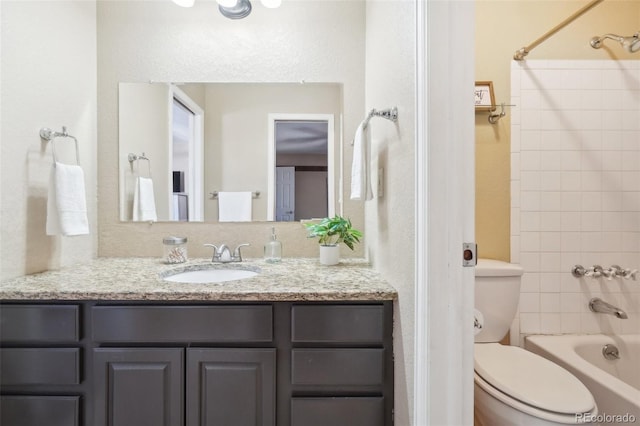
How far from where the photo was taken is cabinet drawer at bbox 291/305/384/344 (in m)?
1.01

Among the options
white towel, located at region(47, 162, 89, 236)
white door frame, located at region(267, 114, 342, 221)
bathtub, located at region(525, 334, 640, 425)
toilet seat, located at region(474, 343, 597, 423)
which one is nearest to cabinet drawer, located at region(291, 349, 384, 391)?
toilet seat, located at region(474, 343, 597, 423)

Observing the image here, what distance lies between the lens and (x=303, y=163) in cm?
165

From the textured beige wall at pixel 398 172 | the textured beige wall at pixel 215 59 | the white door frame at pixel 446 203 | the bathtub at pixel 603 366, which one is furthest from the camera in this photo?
the textured beige wall at pixel 215 59

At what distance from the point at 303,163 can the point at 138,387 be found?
3.95 ft

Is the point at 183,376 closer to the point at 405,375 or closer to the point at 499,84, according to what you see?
the point at 405,375

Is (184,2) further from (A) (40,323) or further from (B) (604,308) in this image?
(B) (604,308)

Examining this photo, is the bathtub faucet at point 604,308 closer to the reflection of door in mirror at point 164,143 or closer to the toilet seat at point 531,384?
the toilet seat at point 531,384

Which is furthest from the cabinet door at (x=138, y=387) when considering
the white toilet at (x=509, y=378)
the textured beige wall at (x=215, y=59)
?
the white toilet at (x=509, y=378)

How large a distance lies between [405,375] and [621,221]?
1.67m

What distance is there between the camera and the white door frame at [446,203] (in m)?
0.75

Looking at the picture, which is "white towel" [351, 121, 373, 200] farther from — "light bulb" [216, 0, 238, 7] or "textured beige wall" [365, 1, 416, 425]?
"light bulb" [216, 0, 238, 7]

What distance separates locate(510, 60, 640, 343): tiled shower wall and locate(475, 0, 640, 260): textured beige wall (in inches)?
2.1

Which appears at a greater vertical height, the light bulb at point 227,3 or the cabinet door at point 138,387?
the light bulb at point 227,3

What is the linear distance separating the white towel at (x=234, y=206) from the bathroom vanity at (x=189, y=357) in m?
0.70
